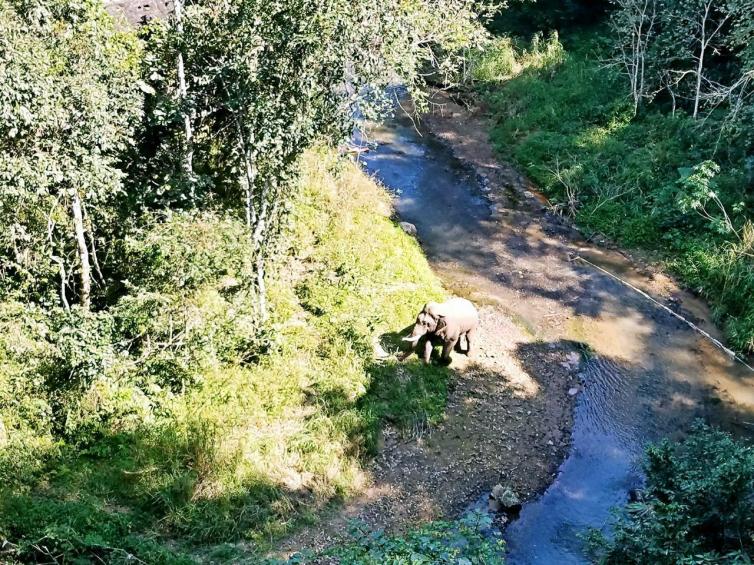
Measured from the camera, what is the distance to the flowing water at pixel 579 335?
11141 mm

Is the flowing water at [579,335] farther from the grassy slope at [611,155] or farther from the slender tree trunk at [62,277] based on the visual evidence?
the slender tree trunk at [62,277]

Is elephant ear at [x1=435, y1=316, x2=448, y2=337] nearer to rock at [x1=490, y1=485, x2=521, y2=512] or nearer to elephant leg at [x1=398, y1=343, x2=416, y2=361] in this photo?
elephant leg at [x1=398, y1=343, x2=416, y2=361]

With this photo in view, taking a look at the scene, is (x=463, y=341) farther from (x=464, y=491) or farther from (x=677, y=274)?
(x=677, y=274)

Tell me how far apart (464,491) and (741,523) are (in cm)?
429

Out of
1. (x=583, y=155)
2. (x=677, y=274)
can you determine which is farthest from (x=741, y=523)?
(x=583, y=155)

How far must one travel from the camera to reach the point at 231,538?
935cm

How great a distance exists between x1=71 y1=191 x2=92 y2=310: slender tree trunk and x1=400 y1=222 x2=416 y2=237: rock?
8571 millimetres

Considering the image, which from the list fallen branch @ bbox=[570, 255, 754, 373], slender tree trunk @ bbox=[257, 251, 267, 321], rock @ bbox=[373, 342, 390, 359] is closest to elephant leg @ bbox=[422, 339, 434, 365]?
rock @ bbox=[373, 342, 390, 359]

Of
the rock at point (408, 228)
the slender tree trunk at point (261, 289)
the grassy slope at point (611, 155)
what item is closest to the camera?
the slender tree trunk at point (261, 289)

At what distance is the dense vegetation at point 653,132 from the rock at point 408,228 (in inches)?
175

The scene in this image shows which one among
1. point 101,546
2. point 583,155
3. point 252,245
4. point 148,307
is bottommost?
point 101,546

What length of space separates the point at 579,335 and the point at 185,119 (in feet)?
31.0

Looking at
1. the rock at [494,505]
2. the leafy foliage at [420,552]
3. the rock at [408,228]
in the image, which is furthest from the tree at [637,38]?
the leafy foliage at [420,552]

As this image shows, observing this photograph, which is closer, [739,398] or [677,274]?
[739,398]
